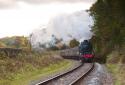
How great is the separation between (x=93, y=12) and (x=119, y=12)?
58.9 feet

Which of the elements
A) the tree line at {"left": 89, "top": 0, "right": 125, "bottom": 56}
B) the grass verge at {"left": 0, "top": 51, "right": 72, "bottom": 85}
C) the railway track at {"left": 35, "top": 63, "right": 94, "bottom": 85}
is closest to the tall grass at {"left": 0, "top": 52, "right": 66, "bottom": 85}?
the grass verge at {"left": 0, "top": 51, "right": 72, "bottom": 85}

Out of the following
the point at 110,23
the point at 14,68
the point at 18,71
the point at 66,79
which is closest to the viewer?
the point at 66,79

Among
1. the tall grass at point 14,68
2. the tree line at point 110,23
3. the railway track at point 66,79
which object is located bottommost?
the railway track at point 66,79

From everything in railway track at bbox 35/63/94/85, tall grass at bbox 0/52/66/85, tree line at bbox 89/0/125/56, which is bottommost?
railway track at bbox 35/63/94/85

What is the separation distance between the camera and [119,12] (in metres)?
41.4

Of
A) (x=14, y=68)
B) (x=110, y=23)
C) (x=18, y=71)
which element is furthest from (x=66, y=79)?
(x=110, y=23)

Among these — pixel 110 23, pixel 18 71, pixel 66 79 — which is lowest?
pixel 66 79

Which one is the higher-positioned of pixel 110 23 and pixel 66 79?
pixel 110 23

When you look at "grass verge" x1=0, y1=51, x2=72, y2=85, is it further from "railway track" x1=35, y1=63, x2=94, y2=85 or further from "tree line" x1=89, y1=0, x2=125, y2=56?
"tree line" x1=89, y1=0, x2=125, y2=56

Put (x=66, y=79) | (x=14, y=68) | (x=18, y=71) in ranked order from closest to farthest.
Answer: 1. (x=66, y=79)
2. (x=18, y=71)
3. (x=14, y=68)

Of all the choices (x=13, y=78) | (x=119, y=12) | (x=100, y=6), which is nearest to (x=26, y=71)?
(x=13, y=78)

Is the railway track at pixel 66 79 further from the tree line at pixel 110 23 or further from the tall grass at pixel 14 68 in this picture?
the tree line at pixel 110 23

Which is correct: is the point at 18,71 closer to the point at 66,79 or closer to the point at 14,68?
the point at 14,68

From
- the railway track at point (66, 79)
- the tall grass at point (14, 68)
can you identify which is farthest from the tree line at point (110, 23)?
the railway track at point (66, 79)
